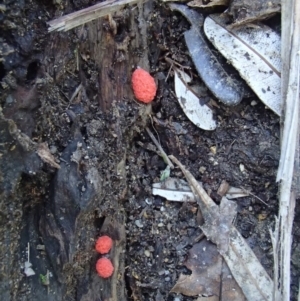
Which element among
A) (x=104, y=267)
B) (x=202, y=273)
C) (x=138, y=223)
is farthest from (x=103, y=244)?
(x=202, y=273)

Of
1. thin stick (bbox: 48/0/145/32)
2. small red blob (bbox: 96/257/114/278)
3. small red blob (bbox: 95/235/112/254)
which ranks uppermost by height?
thin stick (bbox: 48/0/145/32)

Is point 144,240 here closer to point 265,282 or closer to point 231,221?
point 231,221

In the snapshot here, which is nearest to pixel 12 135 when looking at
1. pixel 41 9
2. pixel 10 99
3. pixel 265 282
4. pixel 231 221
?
pixel 10 99

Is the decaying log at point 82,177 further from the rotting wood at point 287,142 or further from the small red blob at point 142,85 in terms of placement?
the rotting wood at point 287,142

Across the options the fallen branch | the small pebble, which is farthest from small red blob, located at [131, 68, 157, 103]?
the small pebble

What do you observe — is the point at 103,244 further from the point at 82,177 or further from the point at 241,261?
the point at 241,261

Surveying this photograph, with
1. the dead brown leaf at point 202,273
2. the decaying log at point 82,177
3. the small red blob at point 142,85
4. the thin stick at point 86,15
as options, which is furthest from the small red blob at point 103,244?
the thin stick at point 86,15

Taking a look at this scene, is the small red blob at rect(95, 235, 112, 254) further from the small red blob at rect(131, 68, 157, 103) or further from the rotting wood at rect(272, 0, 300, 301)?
the rotting wood at rect(272, 0, 300, 301)
